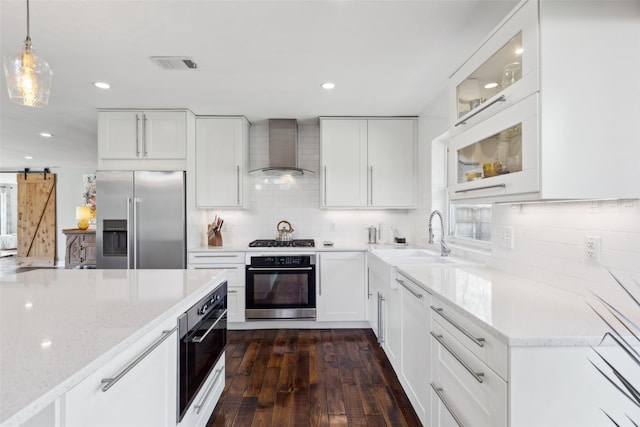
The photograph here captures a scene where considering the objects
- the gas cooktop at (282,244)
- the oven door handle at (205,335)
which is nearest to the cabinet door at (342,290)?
the gas cooktop at (282,244)

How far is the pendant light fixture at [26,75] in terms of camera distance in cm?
138

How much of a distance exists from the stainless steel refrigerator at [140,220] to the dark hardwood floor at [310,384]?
3.86ft

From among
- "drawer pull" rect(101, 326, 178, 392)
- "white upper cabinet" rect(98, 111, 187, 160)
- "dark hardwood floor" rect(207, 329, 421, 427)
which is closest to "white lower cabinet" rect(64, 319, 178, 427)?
"drawer pull" rect(101, 326, 178, 392)

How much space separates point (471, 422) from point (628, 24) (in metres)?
1.67

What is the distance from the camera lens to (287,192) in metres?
4.03

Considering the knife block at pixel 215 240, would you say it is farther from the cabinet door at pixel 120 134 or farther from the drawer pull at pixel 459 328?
the drawer pull at pixel 459 328

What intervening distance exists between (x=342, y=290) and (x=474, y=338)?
2.31 m

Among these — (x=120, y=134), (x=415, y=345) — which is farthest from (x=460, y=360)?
(x=120, y=134)

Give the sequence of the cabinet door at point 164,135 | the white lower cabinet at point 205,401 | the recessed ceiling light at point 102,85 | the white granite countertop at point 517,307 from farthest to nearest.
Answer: the cabinet door at point 164,135, the recessed ceiling light at point 102,85, the white lower cabinet at point 205,401, the white granite countertop at point 517,307

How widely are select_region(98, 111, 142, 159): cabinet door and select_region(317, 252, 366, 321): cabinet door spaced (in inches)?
92.9

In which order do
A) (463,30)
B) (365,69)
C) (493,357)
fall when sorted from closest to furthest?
1. (493,357)
2. (463,30)
3. (365,69)

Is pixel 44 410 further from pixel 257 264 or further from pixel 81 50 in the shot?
pixel 257 264

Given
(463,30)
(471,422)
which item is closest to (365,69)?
(463,30)

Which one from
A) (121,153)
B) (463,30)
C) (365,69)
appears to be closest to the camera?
(463,30)
